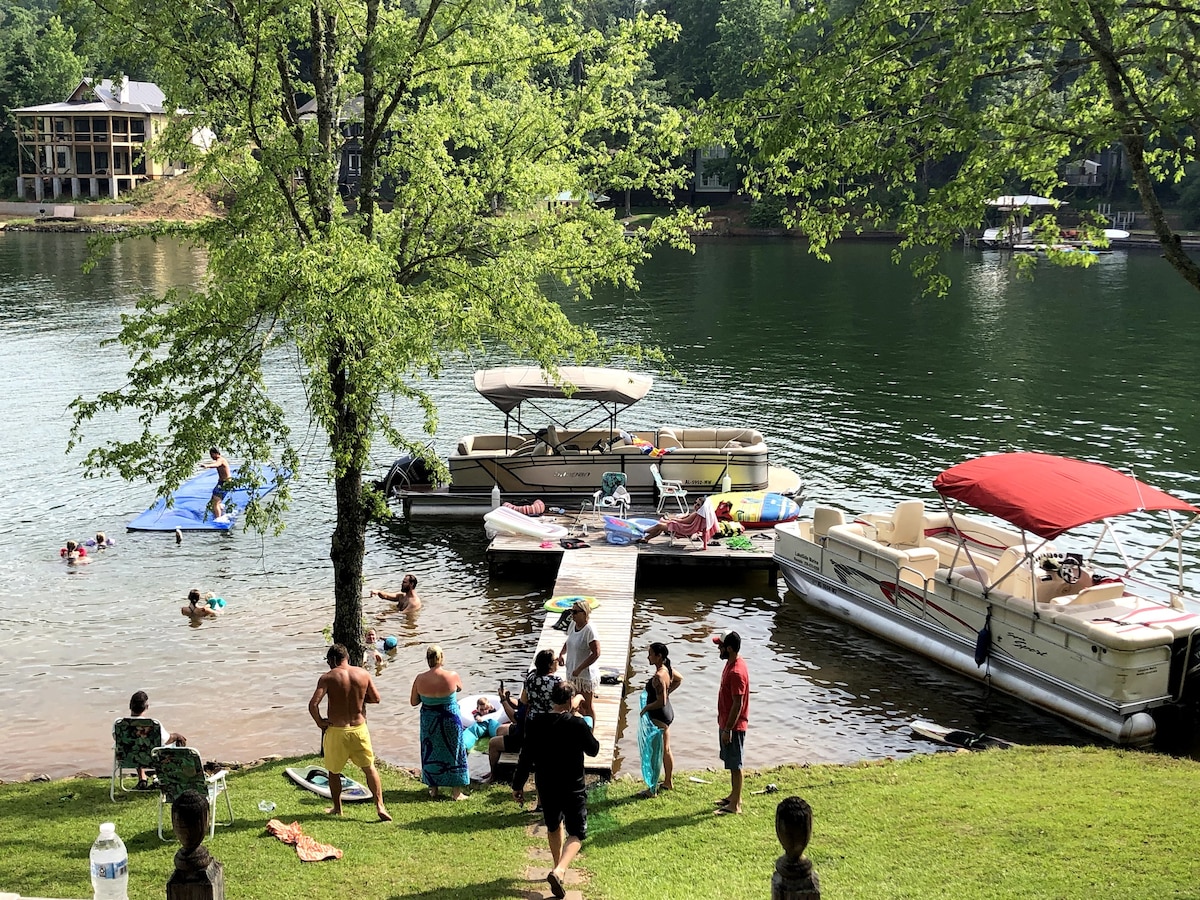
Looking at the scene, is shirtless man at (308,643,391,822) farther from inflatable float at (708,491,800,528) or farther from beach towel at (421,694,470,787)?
inflatable float at (708,491,800,528)

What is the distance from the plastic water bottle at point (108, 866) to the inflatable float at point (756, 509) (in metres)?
19.2

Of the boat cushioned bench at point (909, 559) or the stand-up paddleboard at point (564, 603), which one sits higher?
the boat cushioned bench at point (909, 559)

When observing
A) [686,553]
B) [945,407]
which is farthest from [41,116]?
[686,553]

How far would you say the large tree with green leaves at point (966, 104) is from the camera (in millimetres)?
10461

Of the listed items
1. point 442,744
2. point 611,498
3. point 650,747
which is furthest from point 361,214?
point 611,498

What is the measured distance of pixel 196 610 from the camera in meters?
22.3

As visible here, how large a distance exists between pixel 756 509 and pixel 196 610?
40.9 ft

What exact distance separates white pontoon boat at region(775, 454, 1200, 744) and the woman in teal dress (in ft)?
31.7

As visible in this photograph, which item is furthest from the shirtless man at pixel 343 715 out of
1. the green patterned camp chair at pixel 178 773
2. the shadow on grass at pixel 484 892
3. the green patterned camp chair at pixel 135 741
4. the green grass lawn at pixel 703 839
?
the shadow on grass at pixel 484 892

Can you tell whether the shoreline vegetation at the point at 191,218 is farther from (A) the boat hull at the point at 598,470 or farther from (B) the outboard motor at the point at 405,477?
(A) the boat hull at the point at 598,470

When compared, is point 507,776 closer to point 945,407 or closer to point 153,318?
point 153,318

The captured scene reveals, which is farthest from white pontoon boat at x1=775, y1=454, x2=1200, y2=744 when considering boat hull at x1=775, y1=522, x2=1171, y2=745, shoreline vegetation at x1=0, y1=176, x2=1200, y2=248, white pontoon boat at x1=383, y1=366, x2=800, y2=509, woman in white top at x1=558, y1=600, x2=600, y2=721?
shoreline vegetation at x1=0, y1=176, x2=1200, y2=248

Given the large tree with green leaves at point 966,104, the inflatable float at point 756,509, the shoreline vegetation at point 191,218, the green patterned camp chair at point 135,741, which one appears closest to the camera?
the large tree with green leaves at point 966,104

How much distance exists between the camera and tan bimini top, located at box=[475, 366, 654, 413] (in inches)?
1115
